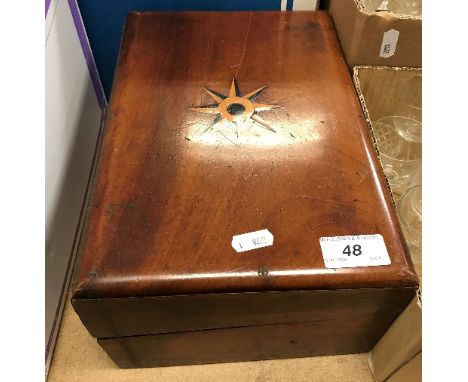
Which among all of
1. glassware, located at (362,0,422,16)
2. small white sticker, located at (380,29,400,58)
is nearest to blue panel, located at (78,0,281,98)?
glassware, located at (362,0,422,16)

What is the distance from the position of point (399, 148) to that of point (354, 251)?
1.65 ft

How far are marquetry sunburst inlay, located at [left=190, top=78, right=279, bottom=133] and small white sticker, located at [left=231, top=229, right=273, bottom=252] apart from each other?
0.19 m

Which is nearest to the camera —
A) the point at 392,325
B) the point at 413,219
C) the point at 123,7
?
the point at 392,325

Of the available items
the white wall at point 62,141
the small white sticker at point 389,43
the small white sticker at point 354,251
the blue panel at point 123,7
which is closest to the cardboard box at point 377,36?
the small white sticker at point 389,43

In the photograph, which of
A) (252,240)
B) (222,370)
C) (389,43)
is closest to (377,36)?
(389,43)

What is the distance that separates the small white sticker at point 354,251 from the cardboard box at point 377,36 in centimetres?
37

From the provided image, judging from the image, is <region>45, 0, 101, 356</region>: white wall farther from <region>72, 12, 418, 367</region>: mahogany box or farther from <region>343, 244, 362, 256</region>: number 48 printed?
<region>343, 244, 362, 256</region>: number 48 printed

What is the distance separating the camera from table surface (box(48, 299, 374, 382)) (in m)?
0.88

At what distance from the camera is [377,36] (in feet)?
2.64

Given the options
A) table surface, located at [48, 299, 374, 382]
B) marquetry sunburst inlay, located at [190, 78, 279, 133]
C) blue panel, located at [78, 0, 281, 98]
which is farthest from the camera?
blue panel, located at [78, 0, 281, 98]

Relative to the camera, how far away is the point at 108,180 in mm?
693

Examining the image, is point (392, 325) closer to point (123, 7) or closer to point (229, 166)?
point (229, 166)

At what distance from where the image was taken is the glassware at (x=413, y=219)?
0.85 metres
